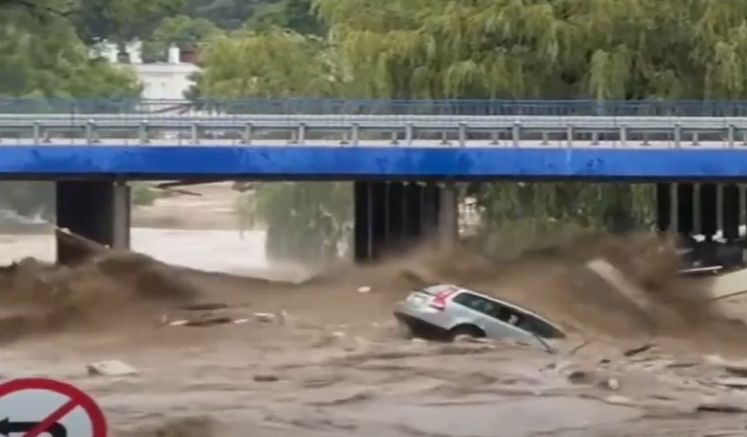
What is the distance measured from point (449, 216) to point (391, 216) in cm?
93

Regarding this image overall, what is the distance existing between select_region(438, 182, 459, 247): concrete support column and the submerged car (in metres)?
2.24

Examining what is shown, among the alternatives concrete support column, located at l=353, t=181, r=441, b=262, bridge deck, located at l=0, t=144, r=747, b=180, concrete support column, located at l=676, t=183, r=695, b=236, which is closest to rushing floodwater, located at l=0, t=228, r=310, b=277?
concrete support column, located at l=353, t=181, r=441, b=262

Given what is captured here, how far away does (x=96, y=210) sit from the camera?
25.7 ft

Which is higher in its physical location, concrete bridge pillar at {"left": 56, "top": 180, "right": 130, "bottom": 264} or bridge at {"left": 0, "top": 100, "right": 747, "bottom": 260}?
bridge at {"left": 0, "top": 100, "right": 747, "bottom": 260}

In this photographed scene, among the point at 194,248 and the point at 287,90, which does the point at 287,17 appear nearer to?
the point at 287,90

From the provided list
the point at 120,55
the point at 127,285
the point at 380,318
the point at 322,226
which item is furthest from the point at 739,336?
the point at 120,55

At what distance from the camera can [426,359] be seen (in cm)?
446

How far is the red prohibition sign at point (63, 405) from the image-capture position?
5.88 ft

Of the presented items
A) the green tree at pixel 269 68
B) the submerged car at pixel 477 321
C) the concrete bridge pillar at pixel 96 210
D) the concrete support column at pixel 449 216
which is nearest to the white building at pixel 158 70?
the green tree at pixel 269 68

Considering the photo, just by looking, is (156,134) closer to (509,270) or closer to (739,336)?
(509,270)

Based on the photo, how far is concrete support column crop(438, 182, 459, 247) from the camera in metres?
7.34

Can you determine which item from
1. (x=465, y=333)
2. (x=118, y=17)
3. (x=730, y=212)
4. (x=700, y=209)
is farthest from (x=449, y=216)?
(x=118, y=17)

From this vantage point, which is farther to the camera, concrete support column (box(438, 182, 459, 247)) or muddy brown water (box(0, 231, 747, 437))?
concrete support column (box(438, 182, 459, 247))

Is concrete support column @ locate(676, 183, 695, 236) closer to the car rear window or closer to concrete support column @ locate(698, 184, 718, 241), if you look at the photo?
concrete support column @ locate(698, 184, 718, 241)
